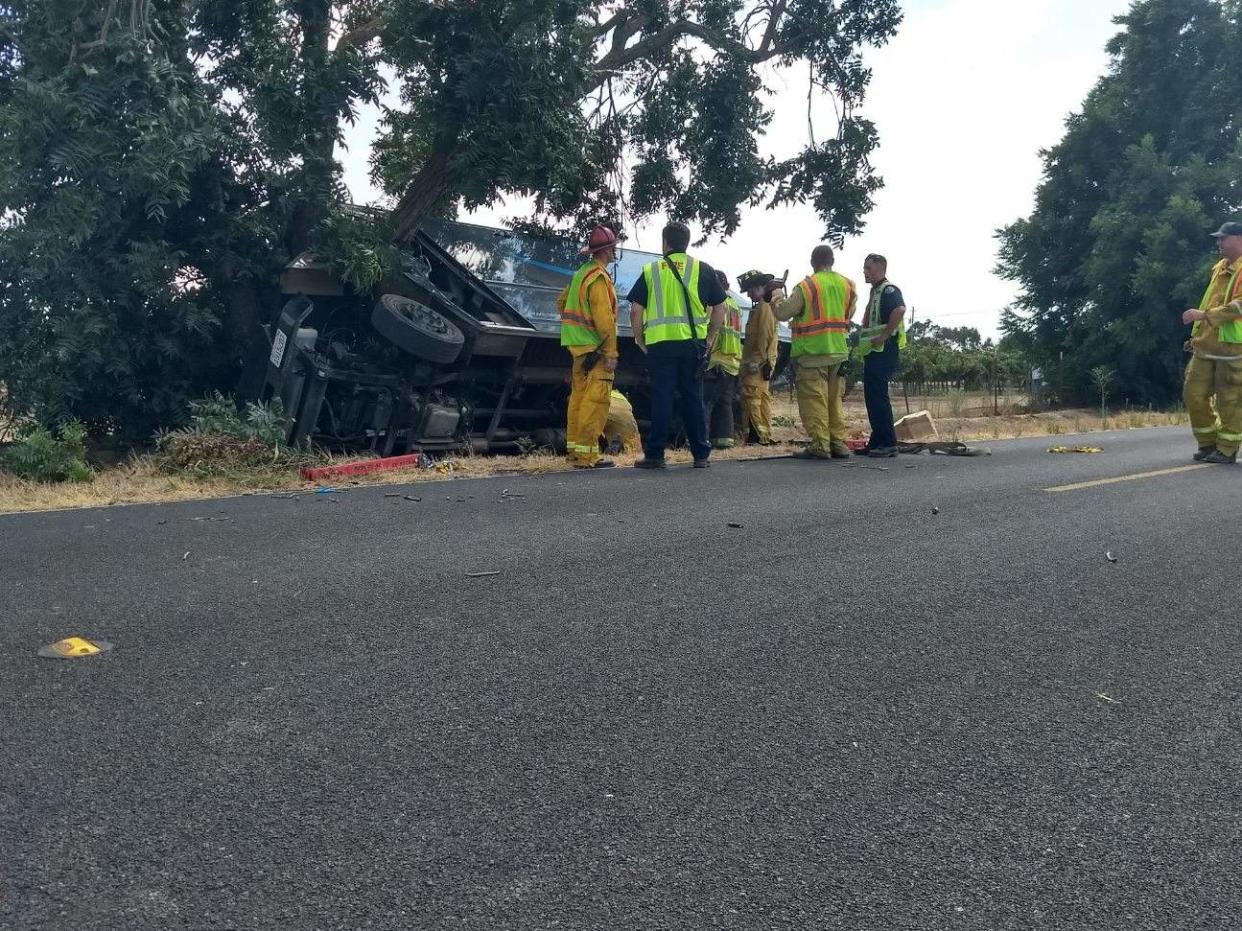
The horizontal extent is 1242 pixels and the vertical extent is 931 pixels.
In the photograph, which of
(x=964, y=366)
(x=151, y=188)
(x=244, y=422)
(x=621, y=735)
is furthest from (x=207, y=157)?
(x=964, y=366)

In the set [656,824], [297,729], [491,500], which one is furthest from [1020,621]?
[491,500]

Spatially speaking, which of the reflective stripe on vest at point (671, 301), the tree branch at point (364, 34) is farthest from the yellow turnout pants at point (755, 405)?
the tree branch at point (364, 34)

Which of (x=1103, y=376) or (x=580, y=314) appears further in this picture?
(x=1103, y=376)

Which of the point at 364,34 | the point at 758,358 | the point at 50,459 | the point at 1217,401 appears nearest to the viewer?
the point at 50,459

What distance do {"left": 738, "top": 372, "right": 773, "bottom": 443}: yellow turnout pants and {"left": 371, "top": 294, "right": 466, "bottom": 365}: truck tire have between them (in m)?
4.04

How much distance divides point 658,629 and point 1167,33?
98.6 ft

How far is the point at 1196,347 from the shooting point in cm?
903

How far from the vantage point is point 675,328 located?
8.29 m

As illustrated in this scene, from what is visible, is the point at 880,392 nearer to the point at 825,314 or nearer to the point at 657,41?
the point at 825,314

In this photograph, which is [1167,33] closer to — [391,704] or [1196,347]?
[1196,347]

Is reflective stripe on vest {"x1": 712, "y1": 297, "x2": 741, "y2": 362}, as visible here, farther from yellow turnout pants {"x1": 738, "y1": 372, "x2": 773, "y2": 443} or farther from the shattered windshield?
the shattered windshield

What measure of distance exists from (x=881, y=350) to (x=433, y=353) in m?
4.27

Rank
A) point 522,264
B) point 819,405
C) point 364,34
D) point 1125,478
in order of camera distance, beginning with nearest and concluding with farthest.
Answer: point 1125,478 → point 819,405 → point 522,264 → point 364,34

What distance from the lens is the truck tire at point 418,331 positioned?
26.2 feet
